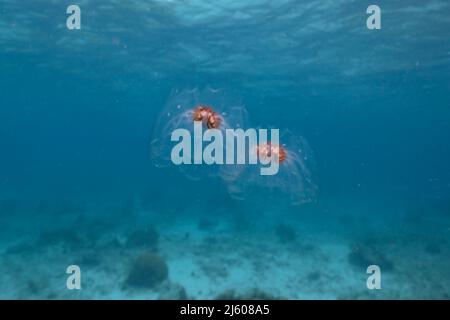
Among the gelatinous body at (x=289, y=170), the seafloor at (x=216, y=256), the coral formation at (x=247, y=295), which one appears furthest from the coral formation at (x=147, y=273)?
the gelatinous body at (x=289, y=170)

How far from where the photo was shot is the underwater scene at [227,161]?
815 centimetres

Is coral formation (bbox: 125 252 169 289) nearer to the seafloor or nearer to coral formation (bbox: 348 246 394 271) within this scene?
the seafloor

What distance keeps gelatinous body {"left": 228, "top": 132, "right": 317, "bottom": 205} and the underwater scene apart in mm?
32

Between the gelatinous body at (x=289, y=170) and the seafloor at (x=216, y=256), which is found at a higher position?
the gelatinous body at (x=289, y=170)

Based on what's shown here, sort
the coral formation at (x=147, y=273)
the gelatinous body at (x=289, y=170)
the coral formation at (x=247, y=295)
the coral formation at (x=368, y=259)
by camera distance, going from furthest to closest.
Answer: the coral formation at (x=368, y=259) < the coral formation at (x=147, y=273) < the coral formation at (x=247, y=295) < the gelatinous body at (x=289, y=170)

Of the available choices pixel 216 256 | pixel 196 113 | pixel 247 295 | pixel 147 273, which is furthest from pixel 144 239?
pixel 196 113

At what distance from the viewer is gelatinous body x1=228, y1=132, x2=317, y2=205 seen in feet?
26.0

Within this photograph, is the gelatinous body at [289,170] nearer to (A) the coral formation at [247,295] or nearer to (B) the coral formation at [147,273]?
(A) the coral formation at [247,295]

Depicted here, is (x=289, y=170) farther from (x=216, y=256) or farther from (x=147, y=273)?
(x=216, y=256)

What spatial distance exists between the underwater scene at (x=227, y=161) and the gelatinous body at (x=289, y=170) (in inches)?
1.3

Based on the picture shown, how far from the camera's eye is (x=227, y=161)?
8.05 m

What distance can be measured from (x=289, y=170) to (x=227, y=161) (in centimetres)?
136

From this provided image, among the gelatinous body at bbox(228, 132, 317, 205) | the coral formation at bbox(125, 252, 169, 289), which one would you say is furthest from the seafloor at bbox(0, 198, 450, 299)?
the gelatinous body at bbox(228, 132, 317, 205)
